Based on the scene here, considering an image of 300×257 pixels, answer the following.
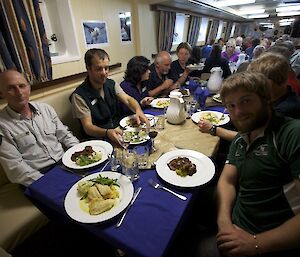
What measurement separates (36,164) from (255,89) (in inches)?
59.0

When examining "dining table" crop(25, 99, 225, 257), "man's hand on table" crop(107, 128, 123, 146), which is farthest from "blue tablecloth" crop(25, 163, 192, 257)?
"man's hand on table" crop(107, 128, 123, 146)

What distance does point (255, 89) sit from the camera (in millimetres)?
882

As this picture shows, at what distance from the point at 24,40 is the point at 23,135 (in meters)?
0.97

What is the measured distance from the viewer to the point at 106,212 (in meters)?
0.80

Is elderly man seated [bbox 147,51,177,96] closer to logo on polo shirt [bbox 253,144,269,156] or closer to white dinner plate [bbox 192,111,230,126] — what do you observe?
white dinner plate [bbox 192,111,230,126]

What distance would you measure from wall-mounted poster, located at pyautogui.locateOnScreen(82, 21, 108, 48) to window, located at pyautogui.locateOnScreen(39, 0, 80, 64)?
0.70 feet

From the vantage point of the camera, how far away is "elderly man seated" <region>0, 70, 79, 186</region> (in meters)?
1.28

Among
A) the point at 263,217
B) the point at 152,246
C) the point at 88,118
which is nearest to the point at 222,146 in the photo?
the point at 263,217

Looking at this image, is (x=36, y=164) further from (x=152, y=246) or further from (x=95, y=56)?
(x=152, y=246)

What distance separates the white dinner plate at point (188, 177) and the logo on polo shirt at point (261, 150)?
23 cm

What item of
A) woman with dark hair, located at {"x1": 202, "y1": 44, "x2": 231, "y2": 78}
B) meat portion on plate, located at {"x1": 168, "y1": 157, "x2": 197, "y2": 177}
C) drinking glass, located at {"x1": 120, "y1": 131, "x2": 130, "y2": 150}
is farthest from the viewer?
woman with dark hair, located at {"x1": 202, "y1": 44, "x2": 231, "y2": 78}

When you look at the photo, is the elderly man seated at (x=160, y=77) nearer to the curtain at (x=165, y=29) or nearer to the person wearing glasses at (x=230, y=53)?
the curtain at (x=165, y=29)

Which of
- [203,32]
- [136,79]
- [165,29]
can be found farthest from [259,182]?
[203,32]

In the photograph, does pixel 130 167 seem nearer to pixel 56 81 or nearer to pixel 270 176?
pixel 270 176
